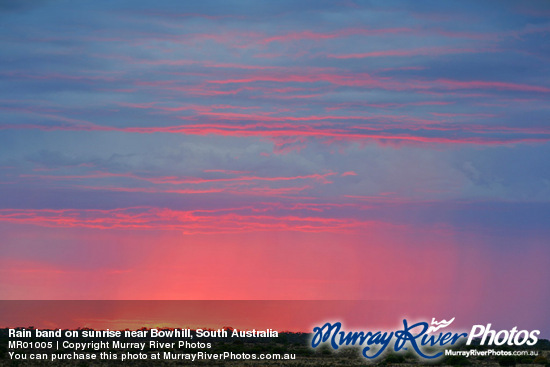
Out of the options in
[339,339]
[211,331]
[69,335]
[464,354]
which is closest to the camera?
[339,339]

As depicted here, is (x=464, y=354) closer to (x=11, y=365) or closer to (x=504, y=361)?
(x=504, y=361)

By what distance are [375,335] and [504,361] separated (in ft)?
55.9

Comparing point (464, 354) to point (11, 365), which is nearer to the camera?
point (11, 365)

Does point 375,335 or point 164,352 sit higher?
point 164,352

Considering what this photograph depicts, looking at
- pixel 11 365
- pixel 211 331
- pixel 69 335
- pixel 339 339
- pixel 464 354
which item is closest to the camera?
pixel 339 339

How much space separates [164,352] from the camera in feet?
230

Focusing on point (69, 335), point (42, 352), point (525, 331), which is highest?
point (69, 335)

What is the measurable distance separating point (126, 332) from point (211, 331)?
65.6 feet

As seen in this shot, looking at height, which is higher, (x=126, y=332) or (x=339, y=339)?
(x=126, y=332)

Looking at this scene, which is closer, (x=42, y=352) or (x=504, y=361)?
(x=504, y=361)

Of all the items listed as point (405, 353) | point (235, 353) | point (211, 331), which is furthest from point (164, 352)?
point (211, 331)

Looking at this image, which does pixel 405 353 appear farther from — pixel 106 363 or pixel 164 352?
pixel 106 363

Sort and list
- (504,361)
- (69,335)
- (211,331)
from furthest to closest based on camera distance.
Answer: (211,331) < (69,335) < (504,361)

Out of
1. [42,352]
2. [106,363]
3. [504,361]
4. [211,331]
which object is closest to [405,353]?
[504,361]
